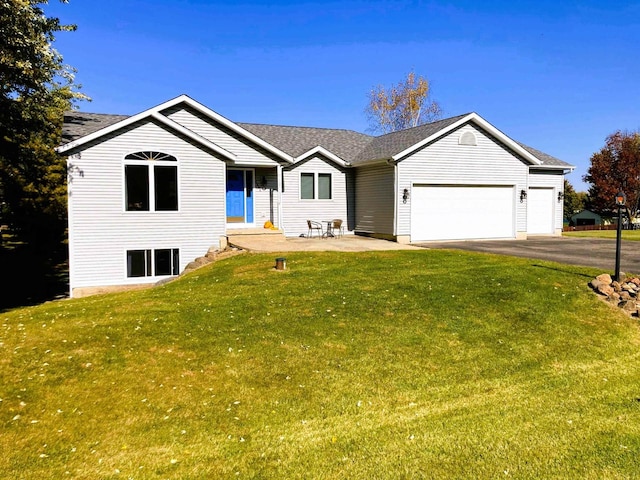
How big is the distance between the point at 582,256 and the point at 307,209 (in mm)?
10783

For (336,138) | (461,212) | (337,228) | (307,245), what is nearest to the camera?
(307,245)

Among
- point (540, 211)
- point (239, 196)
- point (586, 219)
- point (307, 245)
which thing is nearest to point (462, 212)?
point (540, 211)

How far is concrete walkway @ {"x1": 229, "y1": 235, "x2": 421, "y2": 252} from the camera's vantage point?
50.3 ft

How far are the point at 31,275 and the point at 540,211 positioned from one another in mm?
24742

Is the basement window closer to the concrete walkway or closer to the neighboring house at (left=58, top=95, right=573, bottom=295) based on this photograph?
the neighboring house at (left=58, top=95, right=573, bottom=295)

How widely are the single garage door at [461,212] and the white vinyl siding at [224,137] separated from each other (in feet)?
20.4

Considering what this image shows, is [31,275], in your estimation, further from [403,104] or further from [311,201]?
[403,104]

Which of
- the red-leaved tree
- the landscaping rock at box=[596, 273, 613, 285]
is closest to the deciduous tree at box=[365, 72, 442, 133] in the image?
the red-leaved tree

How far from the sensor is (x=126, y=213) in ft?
49.5

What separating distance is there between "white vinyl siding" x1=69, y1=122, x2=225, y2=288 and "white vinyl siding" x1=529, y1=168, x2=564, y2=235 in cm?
1528

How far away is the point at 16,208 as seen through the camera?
962 inches

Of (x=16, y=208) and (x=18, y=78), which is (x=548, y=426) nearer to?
(x=18, y=78)

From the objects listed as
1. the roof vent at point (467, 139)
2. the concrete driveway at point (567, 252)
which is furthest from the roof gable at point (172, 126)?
the concrete driveway at point (567, 252)

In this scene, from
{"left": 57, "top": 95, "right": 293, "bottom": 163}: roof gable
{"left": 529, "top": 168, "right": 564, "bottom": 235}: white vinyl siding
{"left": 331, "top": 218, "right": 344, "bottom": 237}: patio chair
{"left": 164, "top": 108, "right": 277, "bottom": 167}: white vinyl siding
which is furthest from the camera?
{"left": 529, "top": 168, "right": 564, "bottom": 235}: white vinyl siding
